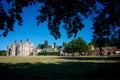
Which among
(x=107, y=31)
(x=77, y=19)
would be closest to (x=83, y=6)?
(x=77, y=19)

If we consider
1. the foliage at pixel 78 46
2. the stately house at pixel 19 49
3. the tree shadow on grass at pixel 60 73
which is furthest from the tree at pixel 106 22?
the stately house at pixel 19 49

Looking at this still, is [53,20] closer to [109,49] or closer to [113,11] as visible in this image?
[113,11]

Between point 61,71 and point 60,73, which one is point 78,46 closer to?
point 61,71

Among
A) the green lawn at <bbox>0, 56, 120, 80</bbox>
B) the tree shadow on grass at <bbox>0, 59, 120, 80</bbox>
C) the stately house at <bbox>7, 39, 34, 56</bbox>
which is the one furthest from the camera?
the stately house at <bbox>7, 39, 34, 56</bbox>

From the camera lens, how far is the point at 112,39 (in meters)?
17.4

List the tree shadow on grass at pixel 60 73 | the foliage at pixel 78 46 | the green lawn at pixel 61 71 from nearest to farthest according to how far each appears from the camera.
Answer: the tree shadow on grass at pixel 60 73
the green lawn at pixel 61 71
the foliage at pixel 78 46

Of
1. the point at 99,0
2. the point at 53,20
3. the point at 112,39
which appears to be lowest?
the point at 112,39

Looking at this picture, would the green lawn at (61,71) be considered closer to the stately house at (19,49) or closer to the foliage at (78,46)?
the foliage at (78,46)

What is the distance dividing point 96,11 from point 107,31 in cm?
209

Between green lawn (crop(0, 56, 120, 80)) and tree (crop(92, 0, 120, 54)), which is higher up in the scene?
tree (crop(92, 0, 120, 54))

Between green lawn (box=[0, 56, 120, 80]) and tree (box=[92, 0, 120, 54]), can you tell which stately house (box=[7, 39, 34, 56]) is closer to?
green lawn (box=[0, 56, 120, 80])

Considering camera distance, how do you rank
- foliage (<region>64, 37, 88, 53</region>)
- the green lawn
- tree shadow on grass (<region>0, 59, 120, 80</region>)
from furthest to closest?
foliage (<region>64, 37, 88, 53</region>), the green lawn, tree shadow on grass (<region>0, 59, 120, 80</region>)

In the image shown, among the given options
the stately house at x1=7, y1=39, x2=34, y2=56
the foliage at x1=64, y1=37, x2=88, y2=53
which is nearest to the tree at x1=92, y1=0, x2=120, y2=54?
the foliage at x1=64, y1=37, x2=88, y2=53

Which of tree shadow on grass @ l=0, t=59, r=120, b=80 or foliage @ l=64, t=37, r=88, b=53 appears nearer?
tree shadow on grass @ l=0, t=59, r=120, b=80
